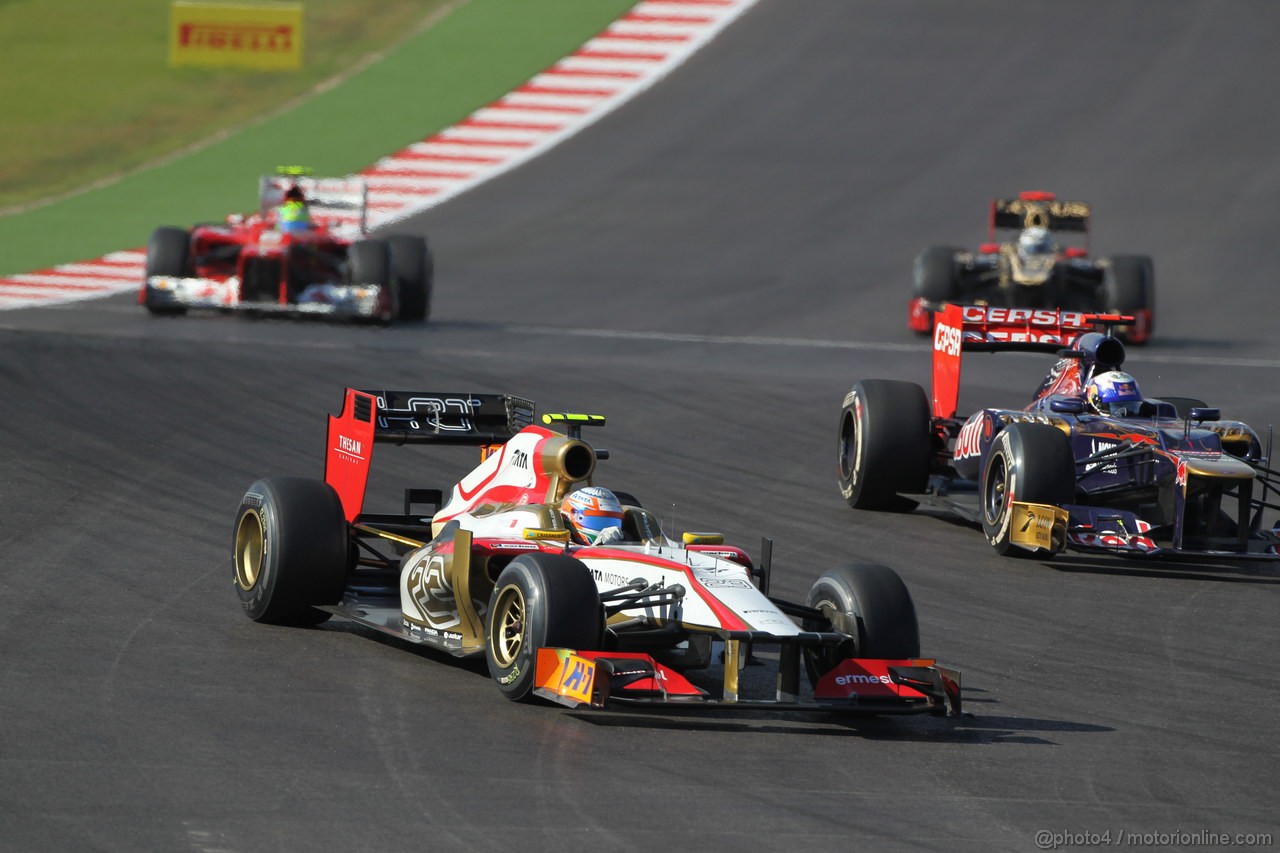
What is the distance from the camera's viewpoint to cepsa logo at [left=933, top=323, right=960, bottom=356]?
17.2 meters

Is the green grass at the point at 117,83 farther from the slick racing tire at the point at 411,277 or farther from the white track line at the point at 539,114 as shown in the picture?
the slick racing tire at the point at 411,277

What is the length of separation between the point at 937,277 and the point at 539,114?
45.3 feet

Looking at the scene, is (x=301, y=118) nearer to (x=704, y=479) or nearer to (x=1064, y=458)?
(x=704, y=479)

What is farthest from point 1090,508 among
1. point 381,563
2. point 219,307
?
point 219,307

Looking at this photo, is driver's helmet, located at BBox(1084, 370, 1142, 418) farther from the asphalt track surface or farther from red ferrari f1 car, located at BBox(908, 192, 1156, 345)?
red ferrari f1 car, located at BBox(908, 192, 1156, 345)

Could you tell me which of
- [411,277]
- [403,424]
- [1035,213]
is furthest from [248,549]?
[1035,213]

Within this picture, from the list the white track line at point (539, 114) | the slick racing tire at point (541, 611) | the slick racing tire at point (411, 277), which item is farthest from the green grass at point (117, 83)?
the slick racing tire at point (541, 611)

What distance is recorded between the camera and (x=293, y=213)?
27.8 metres

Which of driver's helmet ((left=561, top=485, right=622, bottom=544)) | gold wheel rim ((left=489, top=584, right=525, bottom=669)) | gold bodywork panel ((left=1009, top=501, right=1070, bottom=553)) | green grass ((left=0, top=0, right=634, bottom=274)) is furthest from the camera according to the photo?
green grass ((left=0, top=0, right=634, bottom=274))

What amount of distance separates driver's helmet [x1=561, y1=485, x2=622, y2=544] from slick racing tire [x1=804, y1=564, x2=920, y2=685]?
4.01ft

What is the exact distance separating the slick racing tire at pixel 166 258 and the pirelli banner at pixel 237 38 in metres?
18.5

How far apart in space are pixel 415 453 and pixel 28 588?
659 centimetres

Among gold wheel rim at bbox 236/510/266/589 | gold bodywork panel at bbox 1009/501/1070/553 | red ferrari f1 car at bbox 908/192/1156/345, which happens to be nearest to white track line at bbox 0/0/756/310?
red ferrari f1 car at bbox 908/192/1156/345

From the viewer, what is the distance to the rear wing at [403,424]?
40.5 ft
